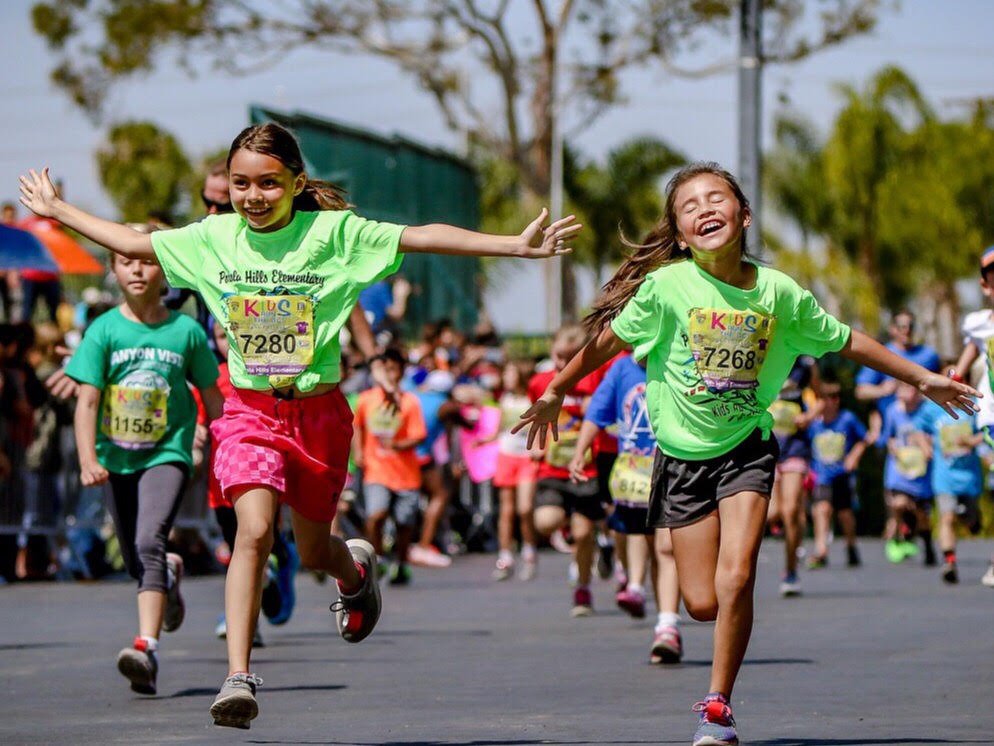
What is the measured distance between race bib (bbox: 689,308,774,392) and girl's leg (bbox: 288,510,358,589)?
1.42 m

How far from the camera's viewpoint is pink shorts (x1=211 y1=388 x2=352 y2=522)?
664 cm

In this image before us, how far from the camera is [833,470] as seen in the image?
19.2 m

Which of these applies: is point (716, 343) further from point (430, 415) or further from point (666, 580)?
point (430, 415)

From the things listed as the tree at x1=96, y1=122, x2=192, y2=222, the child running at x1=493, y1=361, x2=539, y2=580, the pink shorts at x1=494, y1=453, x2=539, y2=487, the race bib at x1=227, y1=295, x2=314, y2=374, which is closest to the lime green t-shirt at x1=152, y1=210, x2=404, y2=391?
the race bib at x1=227, y1=295, x2=314, y2=374

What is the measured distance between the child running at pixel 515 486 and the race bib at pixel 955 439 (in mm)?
3339

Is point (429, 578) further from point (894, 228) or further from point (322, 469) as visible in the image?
point (894, 228)

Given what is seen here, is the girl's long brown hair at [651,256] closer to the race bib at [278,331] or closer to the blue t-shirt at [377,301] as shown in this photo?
the race bib at [278,331]

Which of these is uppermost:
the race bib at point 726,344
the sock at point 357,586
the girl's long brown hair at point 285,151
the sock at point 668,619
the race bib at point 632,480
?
the girl's long brown hair at point 285,151

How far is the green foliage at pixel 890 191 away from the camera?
53219mm

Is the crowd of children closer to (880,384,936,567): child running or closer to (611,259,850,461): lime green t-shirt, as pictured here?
(611,259,850,461): lime green t-shirt

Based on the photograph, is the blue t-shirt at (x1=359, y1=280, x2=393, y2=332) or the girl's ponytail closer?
the girl's ponytail

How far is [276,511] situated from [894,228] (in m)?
48.5

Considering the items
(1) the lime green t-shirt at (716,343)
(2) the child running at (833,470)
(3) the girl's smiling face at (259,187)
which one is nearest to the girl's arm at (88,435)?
(3) the girl's smiling face at (259,187)

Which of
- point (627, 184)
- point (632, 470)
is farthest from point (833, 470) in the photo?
point (627, 184)
